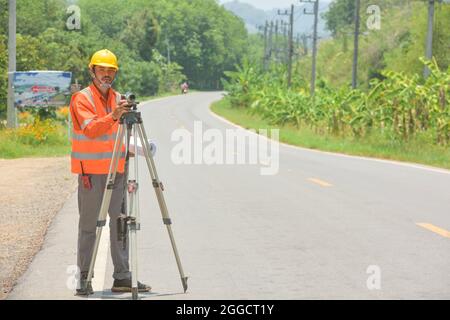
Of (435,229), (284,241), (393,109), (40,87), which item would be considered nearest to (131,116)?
(284,241)

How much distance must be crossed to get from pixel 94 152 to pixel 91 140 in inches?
3.8

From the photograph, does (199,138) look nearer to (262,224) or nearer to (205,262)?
(262,224)

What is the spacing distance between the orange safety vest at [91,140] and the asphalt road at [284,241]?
1023 mm

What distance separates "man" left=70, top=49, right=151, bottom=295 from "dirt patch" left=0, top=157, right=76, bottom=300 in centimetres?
89

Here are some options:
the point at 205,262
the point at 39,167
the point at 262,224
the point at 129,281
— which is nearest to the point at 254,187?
the point at 262,224

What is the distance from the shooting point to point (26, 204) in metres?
15.1

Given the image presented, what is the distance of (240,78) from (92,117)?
6318 centimetres

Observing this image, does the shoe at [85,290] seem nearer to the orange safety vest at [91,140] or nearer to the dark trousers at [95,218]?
the dark trousers at [95,218]

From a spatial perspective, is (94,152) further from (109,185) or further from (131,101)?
(131,101)

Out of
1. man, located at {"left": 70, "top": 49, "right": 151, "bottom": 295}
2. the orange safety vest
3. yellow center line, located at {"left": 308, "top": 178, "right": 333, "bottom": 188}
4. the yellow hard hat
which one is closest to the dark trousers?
man, located at {"left": 70, "top": 49, "right": 151, "bottom": 295}

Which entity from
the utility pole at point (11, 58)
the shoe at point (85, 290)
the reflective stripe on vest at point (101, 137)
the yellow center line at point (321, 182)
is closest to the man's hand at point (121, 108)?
the reflective stripe on vest at point (101, 137)

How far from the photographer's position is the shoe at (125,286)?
8.16 meters

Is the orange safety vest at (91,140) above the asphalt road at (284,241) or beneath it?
above

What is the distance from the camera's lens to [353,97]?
119ft
